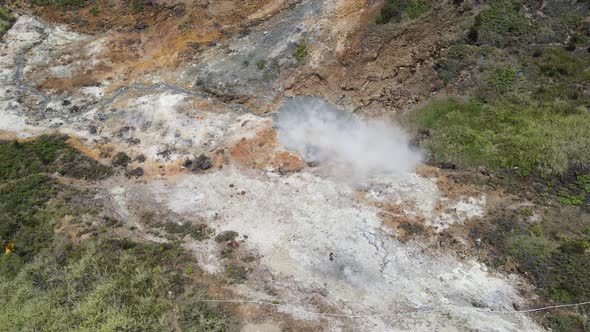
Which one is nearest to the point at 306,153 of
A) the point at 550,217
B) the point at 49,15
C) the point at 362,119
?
the point at 362,119

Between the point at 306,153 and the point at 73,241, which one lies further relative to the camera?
the point at 306,153

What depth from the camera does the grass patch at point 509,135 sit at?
974 inches

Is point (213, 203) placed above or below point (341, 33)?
below

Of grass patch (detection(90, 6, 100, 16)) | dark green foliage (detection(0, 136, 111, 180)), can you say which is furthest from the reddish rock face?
grass patch (detection(90, 6, 100, 16))

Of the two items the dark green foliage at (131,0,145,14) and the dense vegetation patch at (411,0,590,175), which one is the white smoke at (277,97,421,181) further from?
the dark green foliage at (131,0,145,14)

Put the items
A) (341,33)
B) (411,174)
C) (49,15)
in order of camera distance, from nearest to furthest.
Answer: (411,174) < (341,33) < (49,15)

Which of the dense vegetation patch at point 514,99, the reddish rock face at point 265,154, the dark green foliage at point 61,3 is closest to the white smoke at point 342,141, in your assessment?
the reddish rock face at point 265,154

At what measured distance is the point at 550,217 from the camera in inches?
898

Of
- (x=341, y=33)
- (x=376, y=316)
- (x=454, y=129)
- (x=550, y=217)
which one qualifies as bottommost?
(x=376, y=316)

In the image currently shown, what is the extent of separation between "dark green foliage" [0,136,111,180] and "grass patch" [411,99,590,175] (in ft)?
70.9

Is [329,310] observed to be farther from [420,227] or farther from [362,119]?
[362,119]

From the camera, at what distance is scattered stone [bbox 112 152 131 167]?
1166 inches

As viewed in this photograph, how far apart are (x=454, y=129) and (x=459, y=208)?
5677 mm

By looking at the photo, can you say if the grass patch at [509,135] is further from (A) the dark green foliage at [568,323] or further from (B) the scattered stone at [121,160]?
(B) the scattered stone at [121,160]
